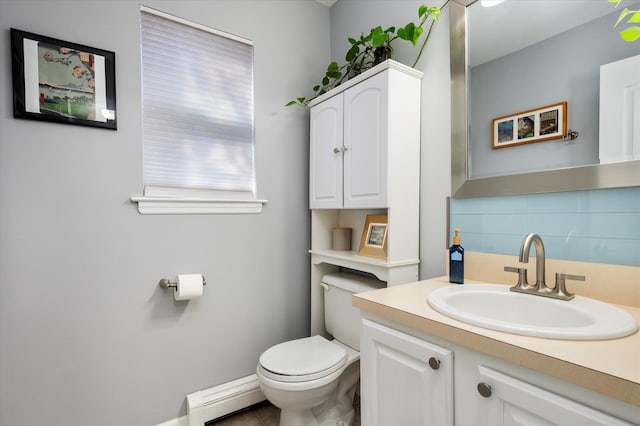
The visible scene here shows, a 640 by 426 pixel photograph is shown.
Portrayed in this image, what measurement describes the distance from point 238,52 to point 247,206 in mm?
933

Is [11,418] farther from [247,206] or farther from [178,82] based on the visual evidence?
[178,82]

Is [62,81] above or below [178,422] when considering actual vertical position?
above

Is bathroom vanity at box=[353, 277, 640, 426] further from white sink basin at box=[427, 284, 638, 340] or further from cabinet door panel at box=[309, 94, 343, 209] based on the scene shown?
cabinet door panel at box=[309, 94, 343, 209]

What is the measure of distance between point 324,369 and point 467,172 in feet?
3.63

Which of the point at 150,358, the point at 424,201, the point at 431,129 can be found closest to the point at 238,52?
the point at 431,129

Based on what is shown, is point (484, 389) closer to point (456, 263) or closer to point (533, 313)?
point (533, 313)

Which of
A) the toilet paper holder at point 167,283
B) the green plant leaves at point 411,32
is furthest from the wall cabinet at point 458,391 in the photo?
the green plant leaves at point 411,32

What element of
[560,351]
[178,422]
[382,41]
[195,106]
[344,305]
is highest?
[382,41]

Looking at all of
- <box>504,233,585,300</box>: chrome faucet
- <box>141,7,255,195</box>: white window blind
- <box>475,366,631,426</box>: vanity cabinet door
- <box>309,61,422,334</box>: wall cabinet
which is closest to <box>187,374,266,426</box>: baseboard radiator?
<box>309,61,422,334</box>: wall cabinet

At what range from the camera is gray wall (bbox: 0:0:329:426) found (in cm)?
133

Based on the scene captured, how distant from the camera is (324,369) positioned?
4.67ft

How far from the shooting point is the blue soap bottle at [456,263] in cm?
129

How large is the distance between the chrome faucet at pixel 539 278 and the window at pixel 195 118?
138 cm

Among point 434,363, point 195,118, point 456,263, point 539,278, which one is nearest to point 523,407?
point 434,363
